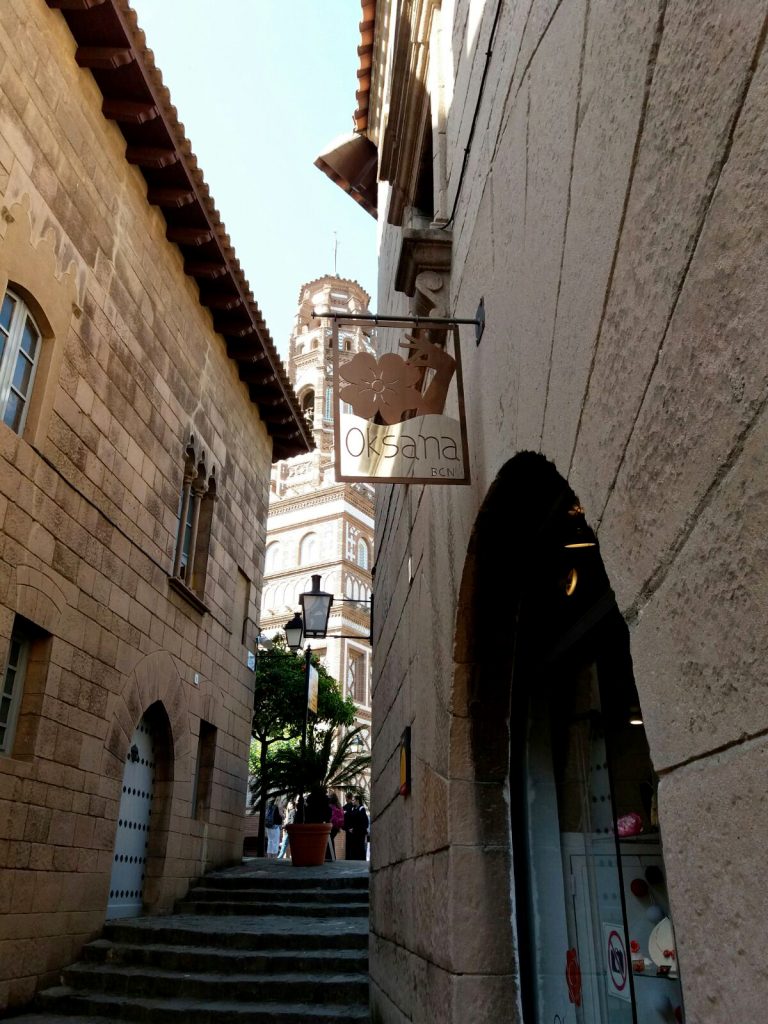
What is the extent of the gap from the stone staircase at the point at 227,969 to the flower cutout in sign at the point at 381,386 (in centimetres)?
480

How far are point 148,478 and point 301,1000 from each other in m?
5.41

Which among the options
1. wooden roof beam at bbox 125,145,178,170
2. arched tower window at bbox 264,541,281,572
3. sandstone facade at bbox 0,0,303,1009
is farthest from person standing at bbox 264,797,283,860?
arched tower window at bbox 264,541,281,572

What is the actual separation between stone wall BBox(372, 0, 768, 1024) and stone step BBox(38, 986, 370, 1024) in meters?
3.94

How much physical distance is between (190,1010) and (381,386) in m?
5.45

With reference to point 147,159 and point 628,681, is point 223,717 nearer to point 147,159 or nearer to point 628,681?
point 147,159

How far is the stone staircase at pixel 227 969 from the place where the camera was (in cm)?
617

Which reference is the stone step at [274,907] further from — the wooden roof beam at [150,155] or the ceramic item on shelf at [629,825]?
the wooden roof beam at [150,155]

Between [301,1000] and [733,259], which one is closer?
[733,259]

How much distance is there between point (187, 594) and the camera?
9.91 meters

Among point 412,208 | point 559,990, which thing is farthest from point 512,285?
point 412,208

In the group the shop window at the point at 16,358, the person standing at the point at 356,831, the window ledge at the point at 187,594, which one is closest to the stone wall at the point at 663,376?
the shop window at the point at 16,358

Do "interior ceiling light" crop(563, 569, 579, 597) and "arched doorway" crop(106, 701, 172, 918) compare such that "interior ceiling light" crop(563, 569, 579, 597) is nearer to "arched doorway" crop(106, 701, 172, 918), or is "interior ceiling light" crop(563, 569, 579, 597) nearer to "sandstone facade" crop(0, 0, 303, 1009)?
"sandstone facade" crop(0, 0, 303, 1009)

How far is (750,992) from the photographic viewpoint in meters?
1.01

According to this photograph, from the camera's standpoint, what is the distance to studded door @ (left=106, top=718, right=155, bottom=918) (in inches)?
330
